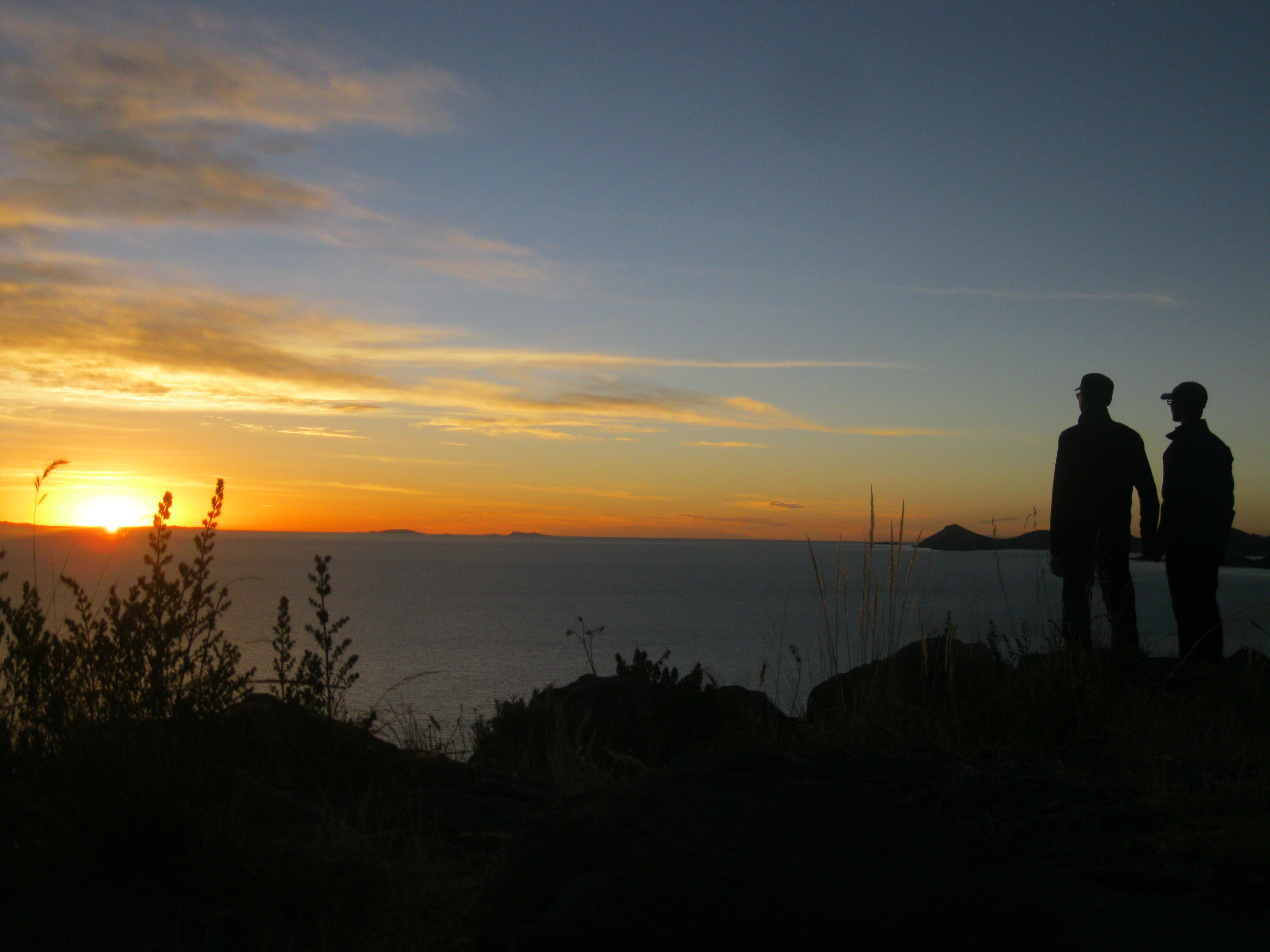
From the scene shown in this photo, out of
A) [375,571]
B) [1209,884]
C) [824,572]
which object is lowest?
[375,571]

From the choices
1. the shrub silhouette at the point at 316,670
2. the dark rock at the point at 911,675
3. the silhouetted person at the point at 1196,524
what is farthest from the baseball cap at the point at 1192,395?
the shrub silhouette at the point at 316,670

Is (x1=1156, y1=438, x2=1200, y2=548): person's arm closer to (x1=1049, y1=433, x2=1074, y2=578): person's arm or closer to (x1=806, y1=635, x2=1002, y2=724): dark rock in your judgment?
(x1=1049, y1=433, x2=1074, y2=578): person's arm

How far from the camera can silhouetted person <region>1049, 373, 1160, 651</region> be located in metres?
5.79

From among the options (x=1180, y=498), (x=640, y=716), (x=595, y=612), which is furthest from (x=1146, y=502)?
(x=595, y=612)

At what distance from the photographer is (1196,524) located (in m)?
5.86

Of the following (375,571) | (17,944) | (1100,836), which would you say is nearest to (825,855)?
(1100,836)

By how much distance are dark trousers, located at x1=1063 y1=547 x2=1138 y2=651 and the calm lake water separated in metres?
0.22

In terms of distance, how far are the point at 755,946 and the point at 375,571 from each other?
83.7 meters

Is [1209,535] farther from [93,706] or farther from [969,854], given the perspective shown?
[93,706]

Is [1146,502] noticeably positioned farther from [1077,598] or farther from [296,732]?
[296,732]

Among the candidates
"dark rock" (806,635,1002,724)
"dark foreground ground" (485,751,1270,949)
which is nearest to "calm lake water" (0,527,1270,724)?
"dark rock" (806,635,1002,724)

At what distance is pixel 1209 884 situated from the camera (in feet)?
7.15

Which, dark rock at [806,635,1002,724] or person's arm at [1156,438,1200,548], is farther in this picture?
person's arm at [1156,438,1200,548]

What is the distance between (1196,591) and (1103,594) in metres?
0.69
